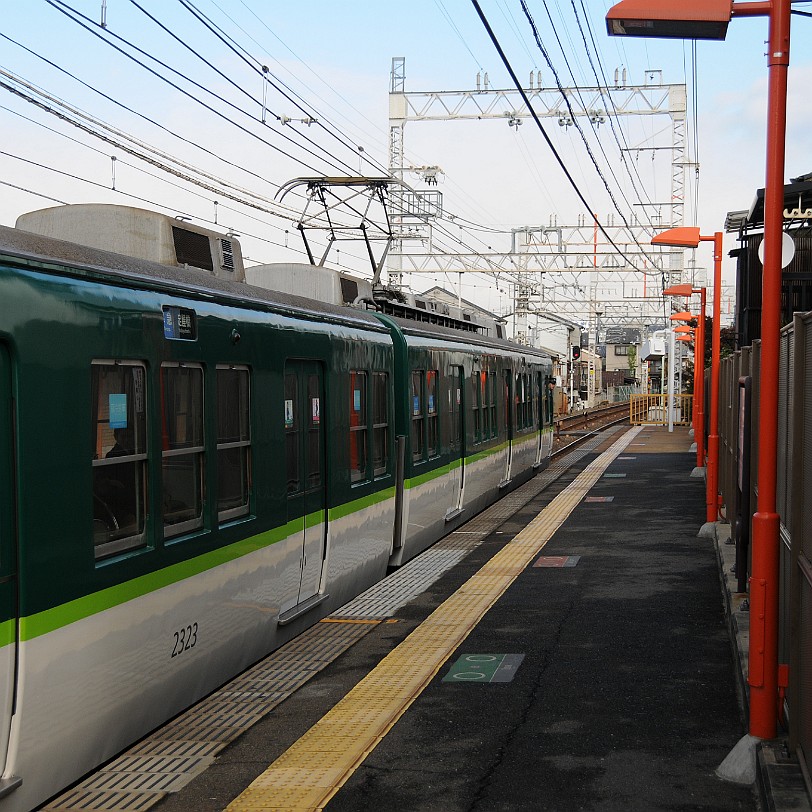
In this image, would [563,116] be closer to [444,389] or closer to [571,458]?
[571,458]

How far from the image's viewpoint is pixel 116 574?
17.4 ft

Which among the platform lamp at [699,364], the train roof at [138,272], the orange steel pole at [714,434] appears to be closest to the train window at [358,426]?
the train roof at [138,272]

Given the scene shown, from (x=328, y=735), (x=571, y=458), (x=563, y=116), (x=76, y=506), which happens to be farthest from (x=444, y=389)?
(x=563, y=116)

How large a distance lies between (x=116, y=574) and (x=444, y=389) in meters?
8.40

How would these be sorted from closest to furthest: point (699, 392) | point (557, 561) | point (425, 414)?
point (557, 561), point (425, 414), point (699, 392)

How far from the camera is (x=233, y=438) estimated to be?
6812mm

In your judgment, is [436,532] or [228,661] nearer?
[228,661]

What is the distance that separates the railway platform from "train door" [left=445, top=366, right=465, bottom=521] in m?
2.64

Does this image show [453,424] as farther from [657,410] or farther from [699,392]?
[657,410]

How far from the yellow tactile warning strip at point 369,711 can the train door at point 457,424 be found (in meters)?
2.99

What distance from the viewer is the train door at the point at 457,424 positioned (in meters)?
13.9

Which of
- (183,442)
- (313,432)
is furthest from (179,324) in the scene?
(313,432)

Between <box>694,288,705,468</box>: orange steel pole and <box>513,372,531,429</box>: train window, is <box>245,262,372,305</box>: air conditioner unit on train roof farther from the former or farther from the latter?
<box>694,288,705,468</box>: orange steel pole

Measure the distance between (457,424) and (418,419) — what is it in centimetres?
229
